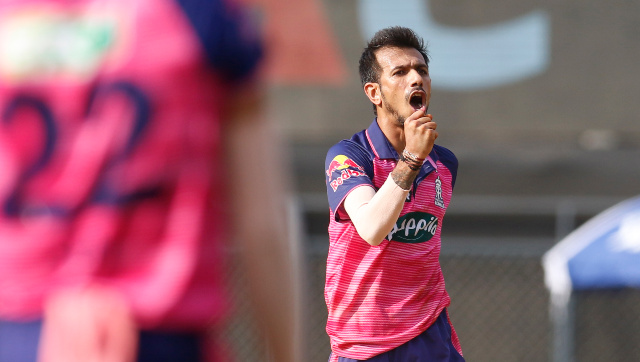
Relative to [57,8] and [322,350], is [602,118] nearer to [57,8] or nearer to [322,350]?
[322,350]

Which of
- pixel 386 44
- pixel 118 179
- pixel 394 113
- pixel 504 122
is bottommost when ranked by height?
pixel 118 179

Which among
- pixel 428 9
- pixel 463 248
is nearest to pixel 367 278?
pixel 463 248

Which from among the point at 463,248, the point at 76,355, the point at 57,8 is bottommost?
the point at 76,355

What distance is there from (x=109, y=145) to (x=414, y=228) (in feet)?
7.88

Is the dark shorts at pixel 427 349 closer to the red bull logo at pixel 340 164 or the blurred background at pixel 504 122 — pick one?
the red bull logo at pixel 340 164

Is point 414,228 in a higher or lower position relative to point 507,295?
lower

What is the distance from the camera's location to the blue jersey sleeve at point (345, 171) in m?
3.88

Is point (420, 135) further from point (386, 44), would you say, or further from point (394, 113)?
point (386, 44)

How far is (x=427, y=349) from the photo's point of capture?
4031 millimetres

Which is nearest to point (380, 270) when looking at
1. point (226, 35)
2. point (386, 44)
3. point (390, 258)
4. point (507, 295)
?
point (390, 258)

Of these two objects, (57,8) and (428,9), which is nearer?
(57,8)

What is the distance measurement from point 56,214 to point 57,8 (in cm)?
41

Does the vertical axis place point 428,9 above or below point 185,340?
above

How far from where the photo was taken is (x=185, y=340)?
1812mm
